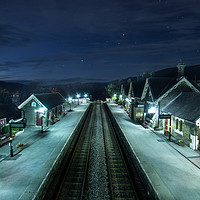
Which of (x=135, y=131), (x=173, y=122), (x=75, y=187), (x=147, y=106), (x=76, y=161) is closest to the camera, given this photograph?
(x=75, y=187)

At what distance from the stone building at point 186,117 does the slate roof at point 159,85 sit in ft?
7.00

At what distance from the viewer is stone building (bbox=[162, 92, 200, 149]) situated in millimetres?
15326

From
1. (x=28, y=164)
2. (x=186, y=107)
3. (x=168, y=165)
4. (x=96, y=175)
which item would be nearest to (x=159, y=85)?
(x=186, y=107)

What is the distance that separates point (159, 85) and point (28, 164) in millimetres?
21204

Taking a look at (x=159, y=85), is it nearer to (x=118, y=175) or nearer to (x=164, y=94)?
(x=164, y=94)

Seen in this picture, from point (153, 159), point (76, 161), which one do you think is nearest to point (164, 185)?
point (153, 159)

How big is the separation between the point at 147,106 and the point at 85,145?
14.3 meters

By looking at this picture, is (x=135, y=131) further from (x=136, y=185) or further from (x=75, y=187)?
(x=75, y=187)

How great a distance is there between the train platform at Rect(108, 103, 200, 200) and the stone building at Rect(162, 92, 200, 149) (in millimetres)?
1247

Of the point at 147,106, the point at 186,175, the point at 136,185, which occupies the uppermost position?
the point at 147,106

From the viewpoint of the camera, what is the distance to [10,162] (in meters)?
12.8

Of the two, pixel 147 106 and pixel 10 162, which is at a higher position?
pixel 147 106

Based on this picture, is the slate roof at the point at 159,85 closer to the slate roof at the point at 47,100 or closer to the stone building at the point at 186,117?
the stone building at the point at 186,117

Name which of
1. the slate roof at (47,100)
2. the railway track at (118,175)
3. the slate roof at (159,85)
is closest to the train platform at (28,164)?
the railway track at (118,175)
